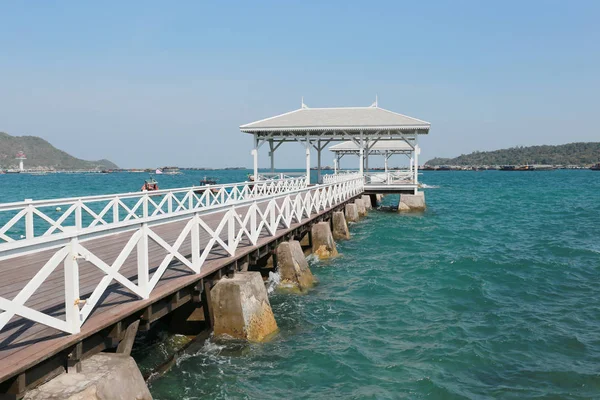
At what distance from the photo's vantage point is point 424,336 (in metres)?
9.32

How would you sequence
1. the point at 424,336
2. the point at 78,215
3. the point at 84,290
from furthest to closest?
the point at 78,215
the point at 424,336
the point at 84,290

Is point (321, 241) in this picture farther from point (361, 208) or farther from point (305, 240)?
point (361, 208)

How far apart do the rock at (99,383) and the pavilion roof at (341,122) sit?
23.4 m

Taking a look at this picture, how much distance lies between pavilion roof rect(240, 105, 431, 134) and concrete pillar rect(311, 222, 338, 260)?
1300cm

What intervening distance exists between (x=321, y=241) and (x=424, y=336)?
667 centimetres

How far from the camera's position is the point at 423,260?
1644 cm

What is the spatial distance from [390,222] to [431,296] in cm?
1372

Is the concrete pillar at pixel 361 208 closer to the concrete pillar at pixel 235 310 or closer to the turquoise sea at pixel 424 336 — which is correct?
the turquoise sea at pixel 424 336

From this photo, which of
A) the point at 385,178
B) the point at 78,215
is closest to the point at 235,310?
the point at 78,215

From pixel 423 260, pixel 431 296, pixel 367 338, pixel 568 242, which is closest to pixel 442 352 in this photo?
pixel 367 338

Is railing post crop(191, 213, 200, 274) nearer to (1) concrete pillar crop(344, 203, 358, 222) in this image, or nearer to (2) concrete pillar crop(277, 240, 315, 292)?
(2) concrete pillar crop(277, 240, 315, 292)

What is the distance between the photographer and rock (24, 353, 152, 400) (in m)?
4.46

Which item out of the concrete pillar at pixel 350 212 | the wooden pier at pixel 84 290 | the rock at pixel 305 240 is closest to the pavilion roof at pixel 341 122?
the concrete pillar at pixel 350 212

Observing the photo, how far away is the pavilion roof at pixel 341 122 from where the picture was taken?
27.6m
